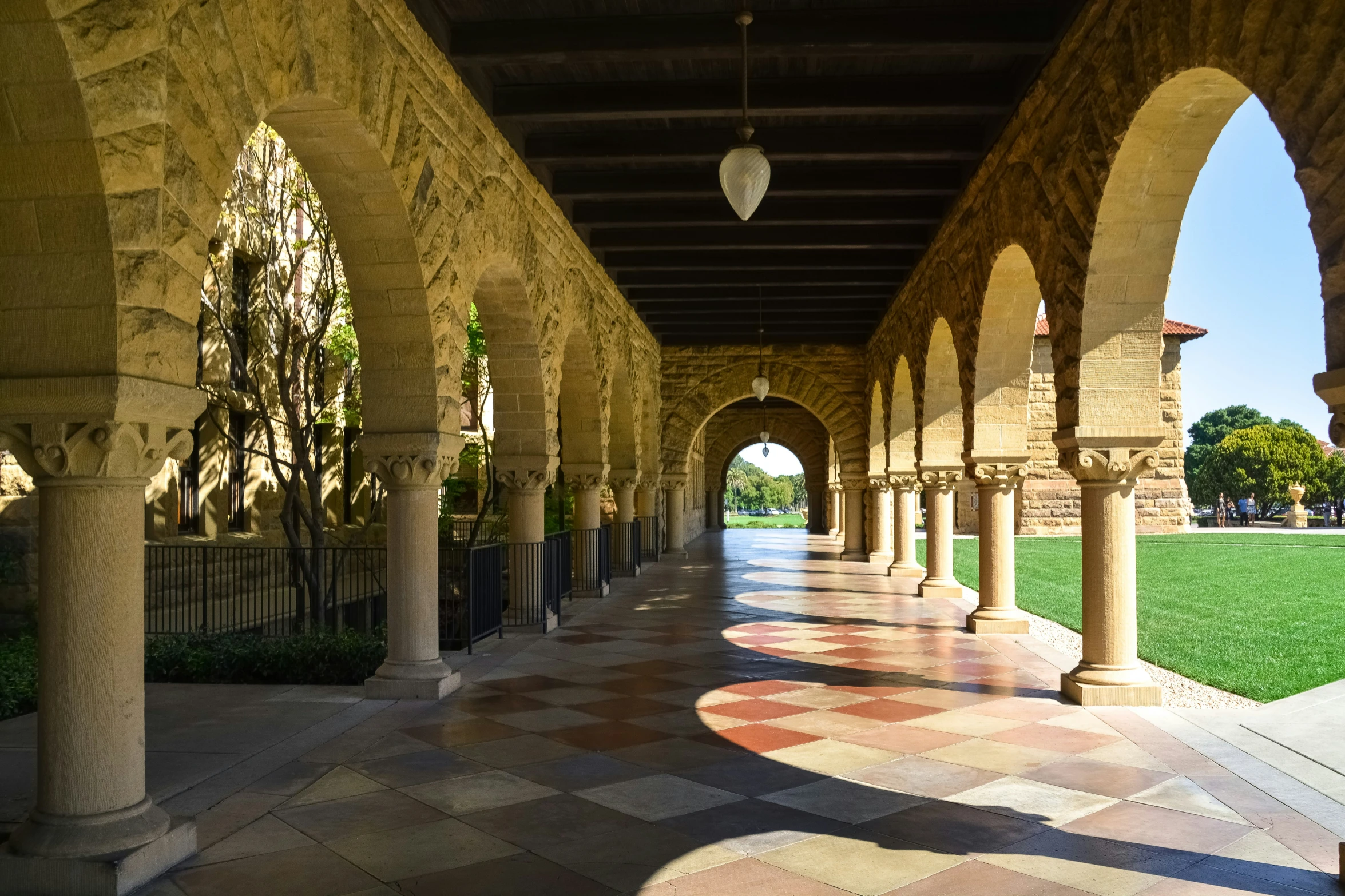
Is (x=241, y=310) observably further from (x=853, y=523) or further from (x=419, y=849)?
(x=853, y=523)

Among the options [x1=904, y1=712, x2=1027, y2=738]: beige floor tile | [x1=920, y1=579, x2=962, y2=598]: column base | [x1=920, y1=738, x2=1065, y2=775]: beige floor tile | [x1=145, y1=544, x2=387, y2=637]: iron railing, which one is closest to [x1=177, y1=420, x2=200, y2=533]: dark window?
[x1=145, y1=544, x2=387, y2=637]: iron railing

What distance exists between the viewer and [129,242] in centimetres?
390

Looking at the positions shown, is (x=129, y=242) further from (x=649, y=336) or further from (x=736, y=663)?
(x=649, y=336)

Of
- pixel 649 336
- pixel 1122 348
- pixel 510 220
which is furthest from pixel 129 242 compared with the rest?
pixel 649 336

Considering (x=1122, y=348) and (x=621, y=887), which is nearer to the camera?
(x=621, y=887)

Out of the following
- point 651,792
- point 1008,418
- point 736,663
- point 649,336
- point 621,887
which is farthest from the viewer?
point 649,336

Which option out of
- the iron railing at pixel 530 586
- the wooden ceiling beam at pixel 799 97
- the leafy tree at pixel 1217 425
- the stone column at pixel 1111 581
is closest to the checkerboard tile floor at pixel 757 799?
the stone column at pixel 1111 581

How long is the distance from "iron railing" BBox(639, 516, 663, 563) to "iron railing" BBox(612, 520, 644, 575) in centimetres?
308

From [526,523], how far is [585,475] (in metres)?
3.20

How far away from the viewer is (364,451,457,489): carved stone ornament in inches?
291

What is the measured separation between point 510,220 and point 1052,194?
15.0 ft

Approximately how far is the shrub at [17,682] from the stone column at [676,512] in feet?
49.4

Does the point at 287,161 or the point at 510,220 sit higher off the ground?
the point at 287,161

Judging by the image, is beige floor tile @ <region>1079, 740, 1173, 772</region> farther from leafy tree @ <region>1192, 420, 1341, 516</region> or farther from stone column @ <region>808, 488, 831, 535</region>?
leafy tree @ <region>1192, 420, 1341, 516</region>
